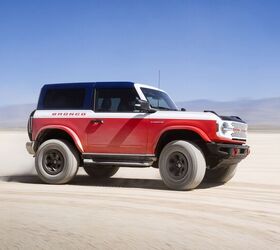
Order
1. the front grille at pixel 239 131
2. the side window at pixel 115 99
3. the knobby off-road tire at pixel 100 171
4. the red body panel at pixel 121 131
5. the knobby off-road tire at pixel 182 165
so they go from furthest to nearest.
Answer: the knobby off-road tire at pixel 100 171
the side window at pixel 115 99
the front grille at pixel 239 131
the red body panel at pixel 121 131
the knobby off-road tire at pixel 182 165

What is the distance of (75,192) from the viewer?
8.66 meters

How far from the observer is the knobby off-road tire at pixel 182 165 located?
8742 mm

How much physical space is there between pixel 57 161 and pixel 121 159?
1.34 metres

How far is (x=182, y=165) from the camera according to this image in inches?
353

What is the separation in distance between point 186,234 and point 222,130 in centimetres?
380

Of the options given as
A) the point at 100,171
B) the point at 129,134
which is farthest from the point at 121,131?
the point at 100,171

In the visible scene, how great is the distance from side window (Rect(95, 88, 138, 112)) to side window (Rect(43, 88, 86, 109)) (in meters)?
0.35

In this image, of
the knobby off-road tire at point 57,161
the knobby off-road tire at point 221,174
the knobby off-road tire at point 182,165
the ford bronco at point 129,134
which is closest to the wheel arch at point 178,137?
the ford bronco at point 129,134

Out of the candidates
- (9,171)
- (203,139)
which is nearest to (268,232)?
(203,139)

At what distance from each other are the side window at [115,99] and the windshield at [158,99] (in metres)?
0.31

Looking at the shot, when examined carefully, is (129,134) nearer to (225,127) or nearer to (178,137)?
(178,137)

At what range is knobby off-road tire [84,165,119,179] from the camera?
449 inches

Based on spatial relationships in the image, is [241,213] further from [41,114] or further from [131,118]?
[41,114]

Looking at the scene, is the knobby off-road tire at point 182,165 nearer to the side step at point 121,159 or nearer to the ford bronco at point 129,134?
the ford bronco at point 129,134
